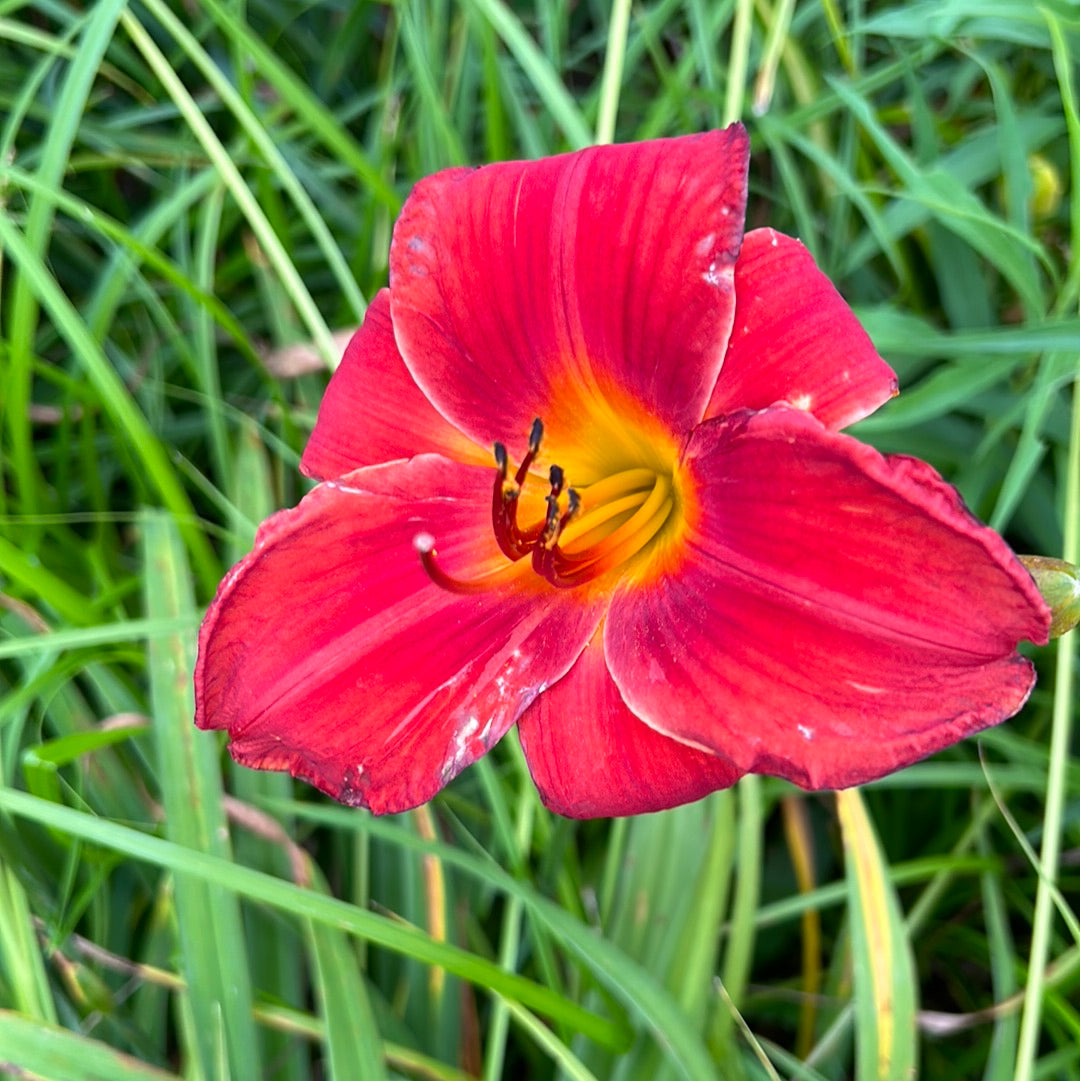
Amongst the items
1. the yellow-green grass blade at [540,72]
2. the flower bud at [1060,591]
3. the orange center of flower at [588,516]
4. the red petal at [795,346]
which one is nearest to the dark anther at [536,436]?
the orange center of flower at [588,516]

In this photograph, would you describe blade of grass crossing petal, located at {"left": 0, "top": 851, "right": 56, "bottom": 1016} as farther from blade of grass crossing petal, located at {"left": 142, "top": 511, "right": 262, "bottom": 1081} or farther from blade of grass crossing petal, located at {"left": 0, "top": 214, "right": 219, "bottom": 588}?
blade of grass crossing petal, located at {"left": 0, "top": 214, "right": 219, "bottom": 588}

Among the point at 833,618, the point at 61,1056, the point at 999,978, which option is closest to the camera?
the point at 833,618

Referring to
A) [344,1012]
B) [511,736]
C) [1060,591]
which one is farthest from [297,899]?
[1060,591]

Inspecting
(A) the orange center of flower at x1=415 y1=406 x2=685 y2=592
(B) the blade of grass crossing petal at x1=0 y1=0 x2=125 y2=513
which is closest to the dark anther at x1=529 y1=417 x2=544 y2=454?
(A) the orange center of flower at x1=415 y1=406 x2=685 y2=592

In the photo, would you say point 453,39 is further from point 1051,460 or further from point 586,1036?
point 586,1036

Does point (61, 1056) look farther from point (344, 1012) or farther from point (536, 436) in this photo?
point (536, 436)

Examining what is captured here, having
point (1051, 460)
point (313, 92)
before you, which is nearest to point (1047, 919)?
point (1051, 460)
